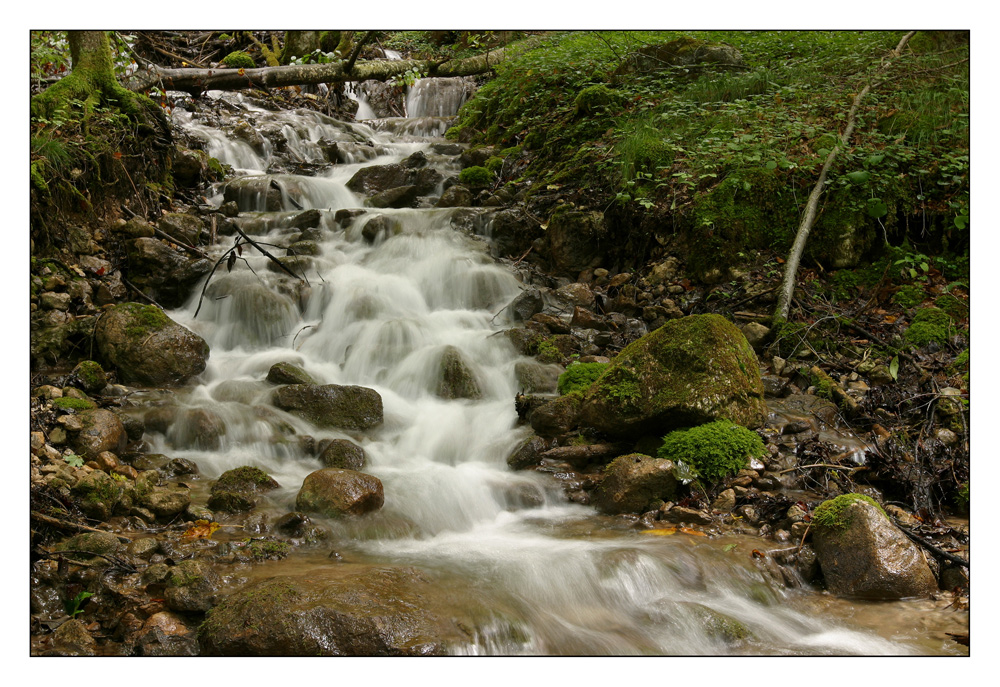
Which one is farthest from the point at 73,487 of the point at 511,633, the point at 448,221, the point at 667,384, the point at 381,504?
the point at 448,221

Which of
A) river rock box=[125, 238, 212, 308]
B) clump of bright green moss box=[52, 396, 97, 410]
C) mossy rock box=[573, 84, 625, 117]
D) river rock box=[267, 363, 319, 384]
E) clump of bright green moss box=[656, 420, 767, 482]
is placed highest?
mossy rock box=[573, 84, 625, 117]

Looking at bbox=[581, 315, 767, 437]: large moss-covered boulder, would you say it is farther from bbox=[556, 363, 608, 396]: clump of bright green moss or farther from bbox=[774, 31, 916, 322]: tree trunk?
bbox=[774, 31, 916, 322]: tree trunk

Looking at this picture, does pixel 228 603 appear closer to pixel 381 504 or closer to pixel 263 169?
pixel 381 504

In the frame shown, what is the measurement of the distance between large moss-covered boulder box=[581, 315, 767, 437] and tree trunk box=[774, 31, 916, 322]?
1.55 metres

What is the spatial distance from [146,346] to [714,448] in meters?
4.87

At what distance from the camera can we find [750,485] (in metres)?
4.20

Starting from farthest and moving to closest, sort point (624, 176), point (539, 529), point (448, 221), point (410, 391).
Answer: point (448, 221)
point (624, 176)
point (410, 391)
point (539, 529)

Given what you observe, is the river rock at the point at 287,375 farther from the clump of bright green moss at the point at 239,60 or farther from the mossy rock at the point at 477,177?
the clump of bright green moss at the point at 239,60

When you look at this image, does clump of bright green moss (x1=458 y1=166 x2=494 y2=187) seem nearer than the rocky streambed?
No

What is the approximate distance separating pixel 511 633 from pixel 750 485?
83.5 inches

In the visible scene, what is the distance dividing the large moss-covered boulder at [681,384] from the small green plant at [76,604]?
11.0 ft

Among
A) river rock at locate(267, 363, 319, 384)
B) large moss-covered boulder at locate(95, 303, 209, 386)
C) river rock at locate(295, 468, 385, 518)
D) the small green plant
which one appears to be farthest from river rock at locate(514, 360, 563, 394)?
the small green plant

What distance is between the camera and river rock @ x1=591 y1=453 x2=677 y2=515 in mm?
4184

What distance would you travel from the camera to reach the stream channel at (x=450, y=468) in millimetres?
3084
